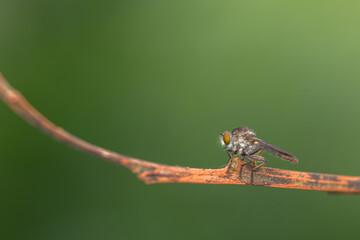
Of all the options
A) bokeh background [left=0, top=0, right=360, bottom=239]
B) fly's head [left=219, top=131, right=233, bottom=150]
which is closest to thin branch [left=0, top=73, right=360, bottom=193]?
fly's head [left=219, top=131, right=233, bottom=150]

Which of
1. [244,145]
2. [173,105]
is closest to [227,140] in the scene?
[244,145]

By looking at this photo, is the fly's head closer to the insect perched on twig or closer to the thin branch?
the insect perched on twig

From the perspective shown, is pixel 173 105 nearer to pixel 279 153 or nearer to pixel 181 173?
pixel 279 153

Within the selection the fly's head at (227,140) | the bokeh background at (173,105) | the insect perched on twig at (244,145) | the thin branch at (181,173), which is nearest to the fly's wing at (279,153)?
the insect perched on twig at (244,145)

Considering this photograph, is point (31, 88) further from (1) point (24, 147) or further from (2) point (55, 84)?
(1) point (24, 147)

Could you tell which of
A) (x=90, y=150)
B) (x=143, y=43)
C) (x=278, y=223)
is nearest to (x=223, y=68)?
(x=143, y=43)
